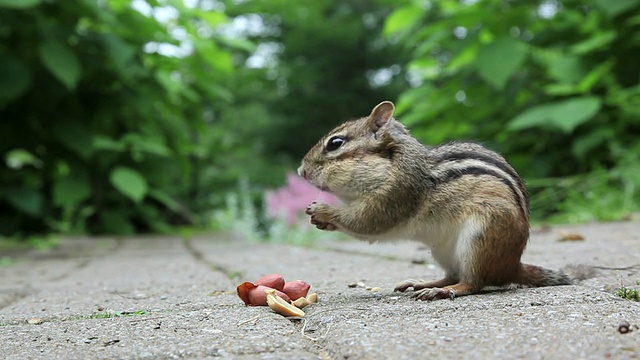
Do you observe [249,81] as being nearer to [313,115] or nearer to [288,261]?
[313,115]

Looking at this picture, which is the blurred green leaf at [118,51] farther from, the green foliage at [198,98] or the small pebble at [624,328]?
the small pebble at [624,328]

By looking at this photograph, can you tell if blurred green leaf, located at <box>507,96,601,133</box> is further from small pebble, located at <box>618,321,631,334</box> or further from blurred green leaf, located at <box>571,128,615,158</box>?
small pebble, located at <box>618,321,631,334</box>

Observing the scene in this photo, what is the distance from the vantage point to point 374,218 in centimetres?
218

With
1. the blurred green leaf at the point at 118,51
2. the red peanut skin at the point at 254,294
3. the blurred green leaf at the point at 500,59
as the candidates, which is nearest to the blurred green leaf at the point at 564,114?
the blurred green leaf at the point at 500,59

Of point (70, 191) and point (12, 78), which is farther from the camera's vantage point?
point (70, 191)

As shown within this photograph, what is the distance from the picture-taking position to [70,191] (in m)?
5.98

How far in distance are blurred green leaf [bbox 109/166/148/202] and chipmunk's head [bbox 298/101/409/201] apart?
3.62m

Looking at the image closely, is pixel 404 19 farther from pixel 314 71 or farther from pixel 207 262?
pixel 314 71

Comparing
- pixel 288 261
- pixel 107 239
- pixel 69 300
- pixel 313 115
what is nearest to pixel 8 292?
pixel 69 300

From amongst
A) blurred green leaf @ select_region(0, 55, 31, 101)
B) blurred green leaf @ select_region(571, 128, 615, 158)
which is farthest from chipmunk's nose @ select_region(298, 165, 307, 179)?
blurred green leaf @ select_region(571, 128, 615, 158)

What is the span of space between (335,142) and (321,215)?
0.88 ft

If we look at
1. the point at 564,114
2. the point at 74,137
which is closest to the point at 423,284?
the point at 564,114

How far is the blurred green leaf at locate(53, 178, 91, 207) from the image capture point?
5918 millimetres

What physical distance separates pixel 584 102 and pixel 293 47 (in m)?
7.33
